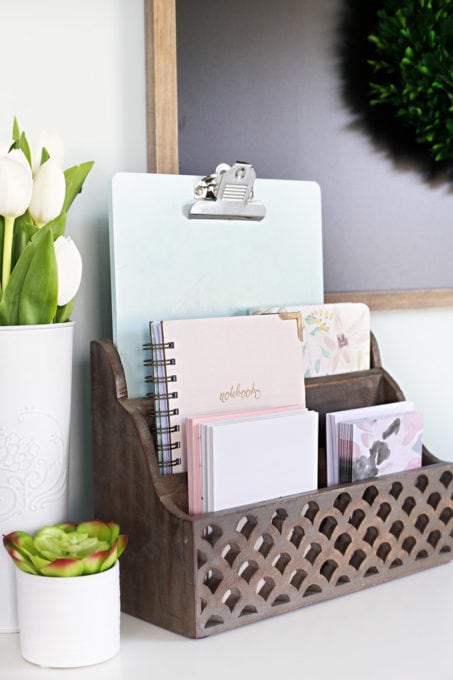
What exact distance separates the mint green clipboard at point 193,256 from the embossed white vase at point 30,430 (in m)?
0.10

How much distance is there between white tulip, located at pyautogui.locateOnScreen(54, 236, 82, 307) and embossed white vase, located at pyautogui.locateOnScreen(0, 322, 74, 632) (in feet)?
0.11

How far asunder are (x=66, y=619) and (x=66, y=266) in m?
0.30

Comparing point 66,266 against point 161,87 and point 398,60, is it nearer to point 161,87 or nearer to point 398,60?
point 161,87

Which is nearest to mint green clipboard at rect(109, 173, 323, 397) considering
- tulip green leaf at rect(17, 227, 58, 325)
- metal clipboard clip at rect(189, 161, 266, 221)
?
metal clipboard clip at rect(189, 161, 266, 221)

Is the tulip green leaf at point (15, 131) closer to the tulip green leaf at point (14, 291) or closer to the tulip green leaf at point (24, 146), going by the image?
the tulip green leaf at point (24, 146)

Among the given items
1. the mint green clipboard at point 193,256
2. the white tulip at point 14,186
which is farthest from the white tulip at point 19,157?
the mint green clipboard at point 193,256

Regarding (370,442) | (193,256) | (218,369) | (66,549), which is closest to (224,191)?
(193,256)

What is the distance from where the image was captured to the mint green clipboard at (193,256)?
0.88 m

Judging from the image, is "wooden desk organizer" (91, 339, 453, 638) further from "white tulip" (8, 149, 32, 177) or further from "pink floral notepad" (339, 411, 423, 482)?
"white tulip" (8, 149, 32, 177)

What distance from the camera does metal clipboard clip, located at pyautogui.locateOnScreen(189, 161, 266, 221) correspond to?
934 mm

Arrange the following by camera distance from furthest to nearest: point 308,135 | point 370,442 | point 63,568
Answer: point 308,135 → point 370,442 → point 63,568

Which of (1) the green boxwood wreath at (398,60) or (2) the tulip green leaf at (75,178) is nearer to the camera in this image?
(2) the tulip green leaf at (75,178)

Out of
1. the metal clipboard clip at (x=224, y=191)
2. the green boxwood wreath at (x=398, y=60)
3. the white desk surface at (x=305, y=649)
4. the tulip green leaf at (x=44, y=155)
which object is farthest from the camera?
the green boxwood wreath at (x=398, y=60)

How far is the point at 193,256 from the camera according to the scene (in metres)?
0.94
